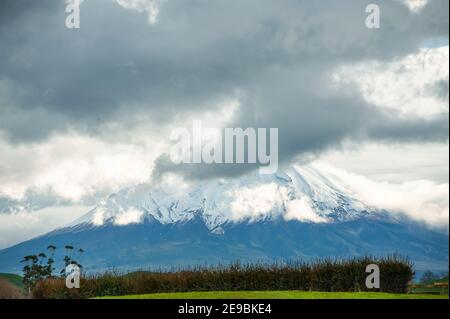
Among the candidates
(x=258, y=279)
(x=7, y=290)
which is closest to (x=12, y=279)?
(x=7, y=290)

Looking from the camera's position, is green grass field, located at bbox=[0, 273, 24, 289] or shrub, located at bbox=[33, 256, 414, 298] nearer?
shrub, located at bbox=[33, 256, 414, 298]

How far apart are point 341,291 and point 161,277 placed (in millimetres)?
12530

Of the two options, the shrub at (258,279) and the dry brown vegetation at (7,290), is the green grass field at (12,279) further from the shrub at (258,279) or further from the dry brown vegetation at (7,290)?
the shrub at (258,279)

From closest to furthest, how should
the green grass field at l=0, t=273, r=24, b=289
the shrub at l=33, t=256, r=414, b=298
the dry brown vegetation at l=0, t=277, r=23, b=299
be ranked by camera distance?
the shrub at l=33, t=256, r=414, b=298, the dry brown vegetation at l=0, t=277, r=23, b=299, the green grass field at l=0, t=273, r=24, b=289

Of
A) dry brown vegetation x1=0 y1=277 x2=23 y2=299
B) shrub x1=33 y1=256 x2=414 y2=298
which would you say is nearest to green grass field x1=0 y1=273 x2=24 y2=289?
dry brown vegetation x1=0 y1=277 x2=23 y2=299

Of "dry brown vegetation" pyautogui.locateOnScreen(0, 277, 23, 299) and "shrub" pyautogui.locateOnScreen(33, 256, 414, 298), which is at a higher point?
"shrub" pyautogui.locateOnScreen(33, 256, 414, 298)

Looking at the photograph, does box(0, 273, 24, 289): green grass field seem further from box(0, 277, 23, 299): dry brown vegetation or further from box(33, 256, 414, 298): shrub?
box(33, 256, 414, 298): shrub

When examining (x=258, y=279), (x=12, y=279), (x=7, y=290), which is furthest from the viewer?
(x=12, y=279)

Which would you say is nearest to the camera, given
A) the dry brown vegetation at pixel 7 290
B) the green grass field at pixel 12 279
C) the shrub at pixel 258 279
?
the shrub at pixel 258 279

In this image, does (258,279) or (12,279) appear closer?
(258,279)

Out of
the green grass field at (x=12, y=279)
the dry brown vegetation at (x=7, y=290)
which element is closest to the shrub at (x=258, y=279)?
the dry brown vegetation at (x=7, y=290)

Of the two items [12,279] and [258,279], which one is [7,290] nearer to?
[12,279]

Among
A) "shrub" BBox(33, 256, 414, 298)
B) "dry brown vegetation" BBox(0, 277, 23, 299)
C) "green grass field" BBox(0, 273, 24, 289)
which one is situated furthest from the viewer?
"green grass field" BBox(0, 273, 24, 289)
